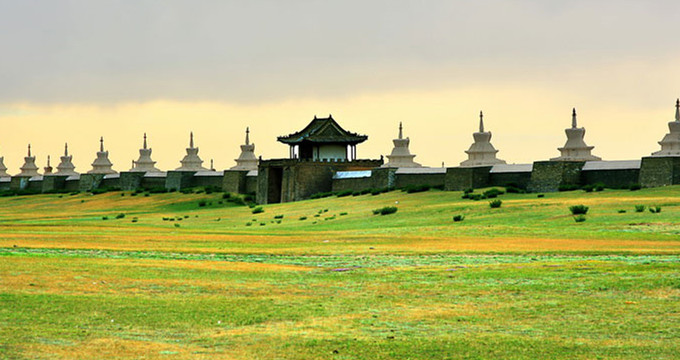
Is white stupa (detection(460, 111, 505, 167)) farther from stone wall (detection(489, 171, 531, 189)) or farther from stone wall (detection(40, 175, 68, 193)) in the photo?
stone wall (detection(40, 175, 68, 193))

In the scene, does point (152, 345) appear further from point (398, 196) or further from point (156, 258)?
point (398, 196)

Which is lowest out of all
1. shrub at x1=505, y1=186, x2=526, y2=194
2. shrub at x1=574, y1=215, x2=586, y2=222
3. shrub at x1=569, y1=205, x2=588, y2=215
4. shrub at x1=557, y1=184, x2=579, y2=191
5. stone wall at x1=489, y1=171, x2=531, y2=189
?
shrub at x1=574, y1=215, x2=586, y2=222

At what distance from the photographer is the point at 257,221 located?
188 ft

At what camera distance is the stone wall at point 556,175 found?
2352 inches

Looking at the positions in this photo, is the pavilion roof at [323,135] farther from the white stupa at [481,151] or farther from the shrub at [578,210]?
the shrub at [578,210]

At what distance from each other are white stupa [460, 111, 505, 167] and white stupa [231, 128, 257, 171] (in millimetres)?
26884

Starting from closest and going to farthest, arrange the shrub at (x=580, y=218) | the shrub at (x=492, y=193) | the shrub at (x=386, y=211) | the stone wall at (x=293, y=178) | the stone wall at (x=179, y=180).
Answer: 1. the shrub at (x=580, y=218)
2. the shrub at (x=386, y=211)
3. the shrub at (x=492, y=193)
4. the stone wall at (x=293, y=178)
5. the stone wall at (x=179, y=180)

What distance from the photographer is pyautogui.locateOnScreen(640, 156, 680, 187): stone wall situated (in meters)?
54.9

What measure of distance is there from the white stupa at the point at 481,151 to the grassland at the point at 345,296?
29.5m

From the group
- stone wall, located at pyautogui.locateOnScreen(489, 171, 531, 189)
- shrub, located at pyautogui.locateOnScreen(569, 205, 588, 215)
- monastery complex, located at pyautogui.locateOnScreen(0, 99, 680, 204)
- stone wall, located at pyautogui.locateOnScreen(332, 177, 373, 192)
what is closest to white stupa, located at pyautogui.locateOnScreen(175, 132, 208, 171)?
monastery complex, located at pyautogui.locateOnScreen(0, 99, 680, 204)

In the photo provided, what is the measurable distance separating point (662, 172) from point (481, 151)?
14.3m

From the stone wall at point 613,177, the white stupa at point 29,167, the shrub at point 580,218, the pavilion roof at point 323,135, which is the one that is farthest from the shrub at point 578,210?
the white stupa at point 29,167

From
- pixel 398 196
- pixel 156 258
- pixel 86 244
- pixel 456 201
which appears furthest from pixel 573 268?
pixel 398 196

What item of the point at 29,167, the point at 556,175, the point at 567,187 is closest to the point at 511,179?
the point at 556,175
